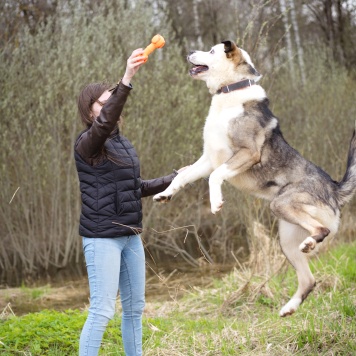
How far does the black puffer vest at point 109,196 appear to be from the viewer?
3.69 m

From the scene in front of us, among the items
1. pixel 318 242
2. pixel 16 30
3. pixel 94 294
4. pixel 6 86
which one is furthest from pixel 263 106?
pixel 16 30

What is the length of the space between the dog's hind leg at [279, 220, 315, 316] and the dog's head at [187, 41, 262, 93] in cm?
90

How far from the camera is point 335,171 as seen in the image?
35.1 ft

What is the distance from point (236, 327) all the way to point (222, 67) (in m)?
2.60

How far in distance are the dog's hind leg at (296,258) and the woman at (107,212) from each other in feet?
2.92

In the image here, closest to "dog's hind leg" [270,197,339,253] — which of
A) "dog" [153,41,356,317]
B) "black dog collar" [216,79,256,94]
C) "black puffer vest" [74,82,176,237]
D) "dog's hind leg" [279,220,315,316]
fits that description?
"dog" [153,41,356,317]

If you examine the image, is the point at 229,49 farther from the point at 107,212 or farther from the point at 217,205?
the point at 107,212

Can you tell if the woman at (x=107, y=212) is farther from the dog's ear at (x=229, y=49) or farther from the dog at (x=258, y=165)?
the dog's ear at (x=229, y=49)

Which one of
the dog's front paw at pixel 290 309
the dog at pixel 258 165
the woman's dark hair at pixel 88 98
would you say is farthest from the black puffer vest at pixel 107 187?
the dog's front paw at pixel 290 309

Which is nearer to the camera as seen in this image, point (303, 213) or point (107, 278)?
point (303, 213)

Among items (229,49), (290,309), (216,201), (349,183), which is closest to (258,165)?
(216,201)

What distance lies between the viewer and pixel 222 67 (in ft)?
12.0

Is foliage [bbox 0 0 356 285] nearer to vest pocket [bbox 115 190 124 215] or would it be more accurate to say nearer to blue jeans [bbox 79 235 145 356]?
blue jeans [bbox 79 235 145 356]

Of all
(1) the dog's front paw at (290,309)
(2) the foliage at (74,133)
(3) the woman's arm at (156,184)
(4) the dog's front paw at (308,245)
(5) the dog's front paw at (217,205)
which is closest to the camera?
(4) the dog's front paw at (308,245)
